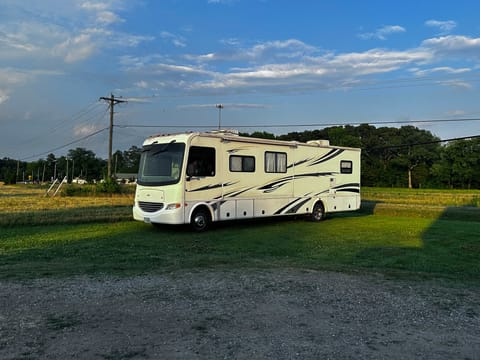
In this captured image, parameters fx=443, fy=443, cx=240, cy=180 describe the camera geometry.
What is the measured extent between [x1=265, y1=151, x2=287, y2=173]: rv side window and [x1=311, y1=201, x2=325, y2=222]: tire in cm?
231

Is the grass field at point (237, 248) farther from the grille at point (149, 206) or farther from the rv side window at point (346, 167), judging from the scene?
the rv side window at point (346, 167)

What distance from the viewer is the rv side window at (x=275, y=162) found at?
583 inches

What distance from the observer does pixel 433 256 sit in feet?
29.9

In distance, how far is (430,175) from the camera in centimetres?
6825

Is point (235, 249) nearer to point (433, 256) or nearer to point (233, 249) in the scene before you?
point (233, 249)

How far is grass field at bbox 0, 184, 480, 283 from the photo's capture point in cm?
773

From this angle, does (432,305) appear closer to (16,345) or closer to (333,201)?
(16,345)

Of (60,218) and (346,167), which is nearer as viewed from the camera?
(60,218)

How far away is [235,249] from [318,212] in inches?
295

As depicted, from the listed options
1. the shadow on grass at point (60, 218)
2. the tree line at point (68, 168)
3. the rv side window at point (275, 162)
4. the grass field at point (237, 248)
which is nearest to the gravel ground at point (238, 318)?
the grass field at point (237, 248)

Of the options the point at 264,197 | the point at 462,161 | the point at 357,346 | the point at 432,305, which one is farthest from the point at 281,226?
the point at 462,161

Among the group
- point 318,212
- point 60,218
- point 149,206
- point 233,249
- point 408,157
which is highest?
point 408,157

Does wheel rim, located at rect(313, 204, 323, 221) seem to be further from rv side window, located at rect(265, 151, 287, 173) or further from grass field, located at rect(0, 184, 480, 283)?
rv side window, located at rect(265, 151, 287, 173)

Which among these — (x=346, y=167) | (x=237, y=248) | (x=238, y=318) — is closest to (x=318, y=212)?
(x=346, y=167)
